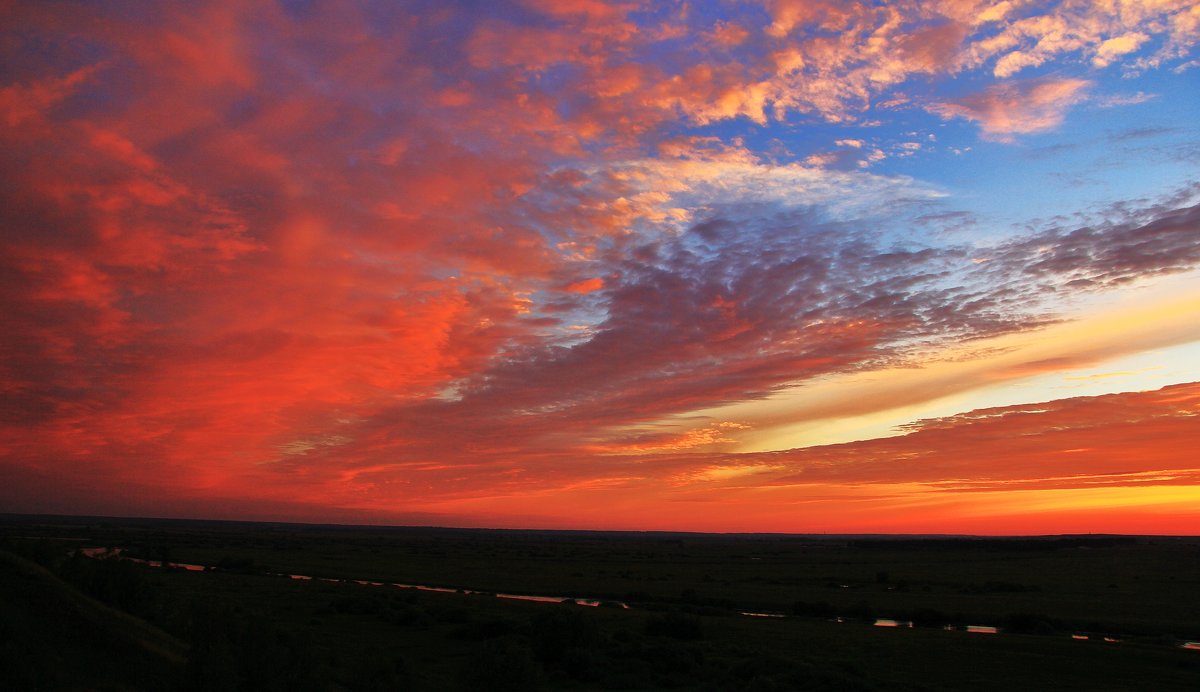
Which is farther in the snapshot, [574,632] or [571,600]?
[571,600]

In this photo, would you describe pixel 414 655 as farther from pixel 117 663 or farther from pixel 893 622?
pixel 893 622

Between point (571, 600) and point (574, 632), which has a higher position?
point (574, 632)

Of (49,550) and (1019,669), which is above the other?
(49,550)

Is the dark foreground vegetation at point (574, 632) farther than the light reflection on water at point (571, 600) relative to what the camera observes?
No

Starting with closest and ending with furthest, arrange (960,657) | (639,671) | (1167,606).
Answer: (639,671) → (960,657) → (1167,606)

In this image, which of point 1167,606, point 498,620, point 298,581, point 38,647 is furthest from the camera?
point 298,581

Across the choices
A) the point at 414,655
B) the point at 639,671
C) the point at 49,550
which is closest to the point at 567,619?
the point at 639,671

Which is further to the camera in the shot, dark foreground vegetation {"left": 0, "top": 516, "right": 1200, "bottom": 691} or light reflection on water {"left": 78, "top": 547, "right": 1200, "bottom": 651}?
light reflection on water {"left": 78, "top": 547, "right": 1200, "bottom": 651}

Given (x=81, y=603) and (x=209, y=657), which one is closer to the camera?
(x=209, y=657)
